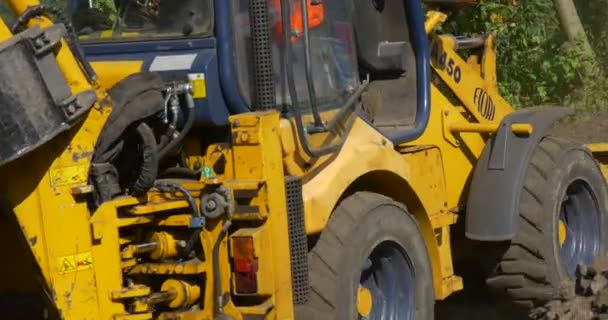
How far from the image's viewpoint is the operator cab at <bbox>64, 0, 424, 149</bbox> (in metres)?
4.84

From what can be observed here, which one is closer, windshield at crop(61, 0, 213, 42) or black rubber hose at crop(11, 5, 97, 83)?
black rubber hose at crop(11, 5, 97, 83)

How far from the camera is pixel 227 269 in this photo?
15.2 feet

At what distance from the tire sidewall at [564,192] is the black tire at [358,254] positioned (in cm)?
104

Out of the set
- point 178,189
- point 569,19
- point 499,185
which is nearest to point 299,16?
point 178,189

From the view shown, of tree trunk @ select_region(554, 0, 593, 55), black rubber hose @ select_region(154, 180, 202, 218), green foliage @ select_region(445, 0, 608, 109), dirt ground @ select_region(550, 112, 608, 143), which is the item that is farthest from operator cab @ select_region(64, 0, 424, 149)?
tree trunk @ select_region(554, 0, 593, 55)

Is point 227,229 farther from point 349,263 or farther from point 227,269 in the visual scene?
point 349,263

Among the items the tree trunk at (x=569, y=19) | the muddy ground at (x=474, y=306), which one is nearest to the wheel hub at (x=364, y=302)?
the muddy ground at (x=474, y=306)

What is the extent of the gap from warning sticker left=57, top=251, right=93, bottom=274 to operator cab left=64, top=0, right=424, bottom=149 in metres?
0.87

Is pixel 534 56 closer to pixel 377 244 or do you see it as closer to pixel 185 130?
pixel 377 244

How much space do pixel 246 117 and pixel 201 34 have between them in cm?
54

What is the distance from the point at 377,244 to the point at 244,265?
992 millimetres

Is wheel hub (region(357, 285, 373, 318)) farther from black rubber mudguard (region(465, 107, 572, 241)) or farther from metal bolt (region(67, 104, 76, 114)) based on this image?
metal bolt (region(67, 104, 76, 114))

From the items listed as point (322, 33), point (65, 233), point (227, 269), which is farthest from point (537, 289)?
point (65, 233)

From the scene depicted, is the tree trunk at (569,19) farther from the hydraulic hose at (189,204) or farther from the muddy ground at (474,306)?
the hydraulic hose at (189,204)
